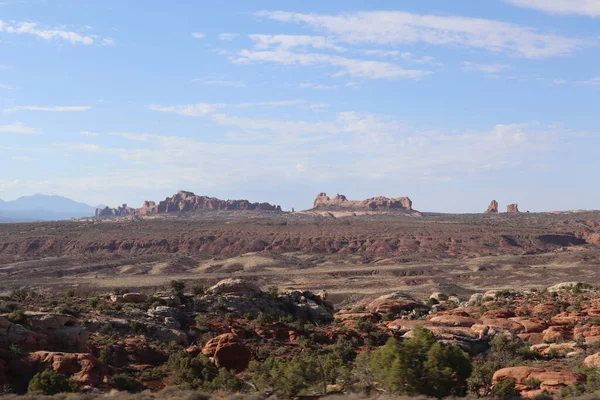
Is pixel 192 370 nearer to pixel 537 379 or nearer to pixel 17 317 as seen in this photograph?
pixel 17 317

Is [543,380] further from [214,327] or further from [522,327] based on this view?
[214,327]

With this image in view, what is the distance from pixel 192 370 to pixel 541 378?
1255cm

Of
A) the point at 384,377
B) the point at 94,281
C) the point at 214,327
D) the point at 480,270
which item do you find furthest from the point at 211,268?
the point at 384,377

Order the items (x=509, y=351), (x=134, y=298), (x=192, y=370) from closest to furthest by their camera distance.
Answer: (x=192, y=370) < (x=509, y=351) < (x=134, y=298)

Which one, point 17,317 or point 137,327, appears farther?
point 137,327

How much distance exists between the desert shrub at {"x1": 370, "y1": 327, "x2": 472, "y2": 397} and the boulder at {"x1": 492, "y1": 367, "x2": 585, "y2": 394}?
321 centimetres

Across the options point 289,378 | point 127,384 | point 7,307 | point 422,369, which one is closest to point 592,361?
point 422,369

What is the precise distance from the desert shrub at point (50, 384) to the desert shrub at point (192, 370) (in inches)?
153

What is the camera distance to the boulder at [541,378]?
1850 cm

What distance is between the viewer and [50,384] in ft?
58.3

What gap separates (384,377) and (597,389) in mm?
6522

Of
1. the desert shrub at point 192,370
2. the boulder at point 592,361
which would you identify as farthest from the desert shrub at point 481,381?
the desert shrub at point 192,370

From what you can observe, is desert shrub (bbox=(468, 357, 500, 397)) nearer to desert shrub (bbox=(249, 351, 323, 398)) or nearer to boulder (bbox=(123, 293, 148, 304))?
desert shrub (bbox=(249, 351, 323, 398))

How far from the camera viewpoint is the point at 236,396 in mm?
14953
